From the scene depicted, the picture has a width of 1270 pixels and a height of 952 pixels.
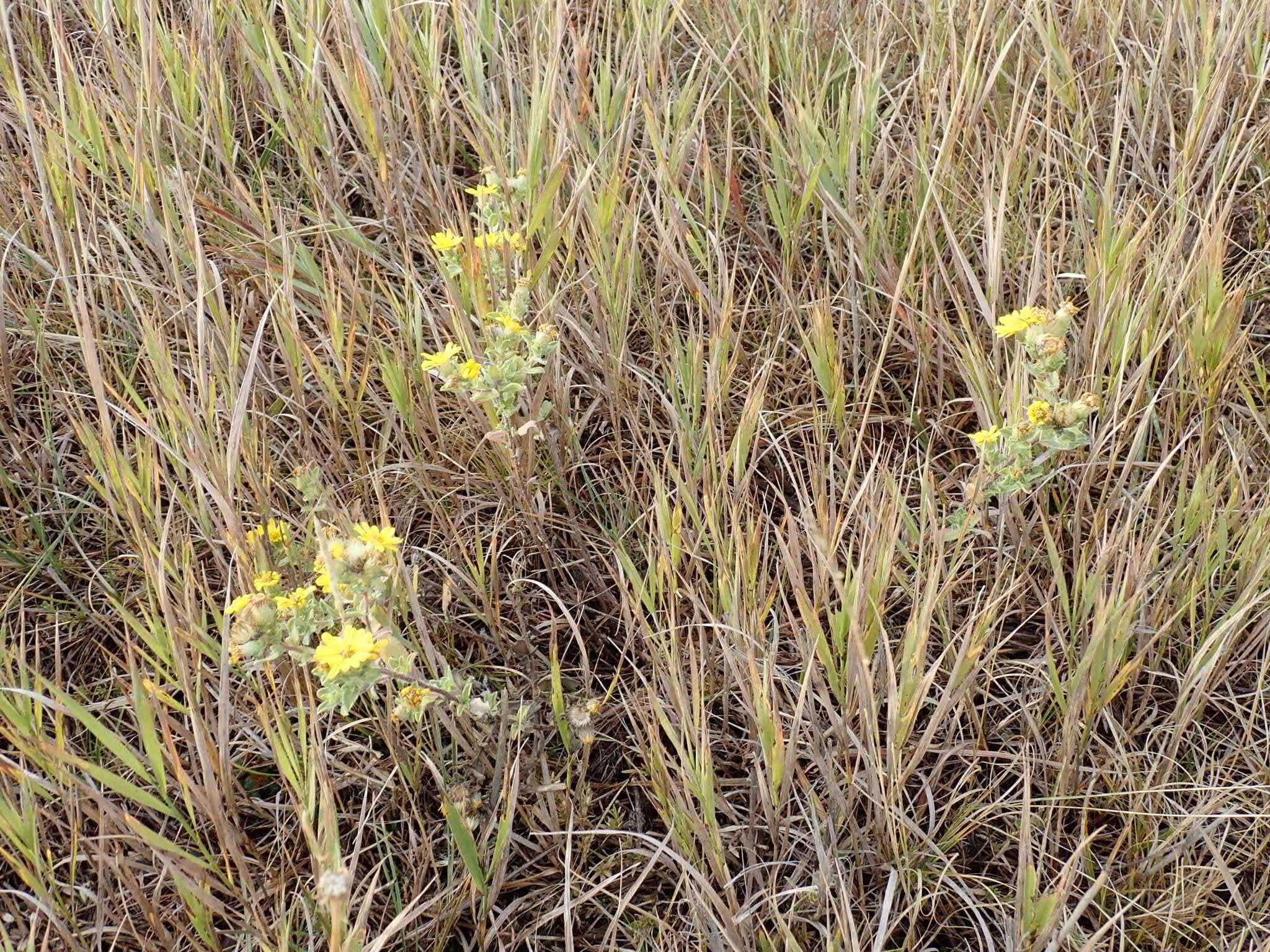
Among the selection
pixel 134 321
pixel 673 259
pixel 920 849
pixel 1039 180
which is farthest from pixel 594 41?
pixel 920 849

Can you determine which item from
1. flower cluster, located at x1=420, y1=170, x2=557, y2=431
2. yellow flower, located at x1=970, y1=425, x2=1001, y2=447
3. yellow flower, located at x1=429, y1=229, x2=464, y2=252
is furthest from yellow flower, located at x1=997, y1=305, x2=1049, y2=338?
yellow flower, located at x1=429, y1=229, x2=464, y2=252

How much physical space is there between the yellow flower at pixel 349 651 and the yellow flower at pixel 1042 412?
0.72 m

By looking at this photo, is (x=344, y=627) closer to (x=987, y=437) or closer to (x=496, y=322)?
(x=496, y=322)

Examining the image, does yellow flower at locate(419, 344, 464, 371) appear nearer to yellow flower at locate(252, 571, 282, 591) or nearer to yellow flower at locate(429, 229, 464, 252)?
yellow flower at locate(429, 229, 464, 252)

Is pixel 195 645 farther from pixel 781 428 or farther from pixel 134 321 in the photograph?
pixel 781 428

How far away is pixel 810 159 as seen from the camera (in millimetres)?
→ 1563

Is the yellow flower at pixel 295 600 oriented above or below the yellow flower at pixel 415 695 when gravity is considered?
above

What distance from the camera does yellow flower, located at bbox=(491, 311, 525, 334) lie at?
1.24 m

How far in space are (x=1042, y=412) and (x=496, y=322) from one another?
2.06ft

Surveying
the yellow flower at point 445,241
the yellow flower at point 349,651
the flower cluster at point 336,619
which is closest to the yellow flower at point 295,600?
the flower cluster at point 336,619

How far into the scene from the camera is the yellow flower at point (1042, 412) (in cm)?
115

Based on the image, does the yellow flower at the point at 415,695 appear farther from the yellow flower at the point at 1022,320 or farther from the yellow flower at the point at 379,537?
the yellow flower at the point at 1022,320

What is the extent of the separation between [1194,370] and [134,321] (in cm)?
A: 144

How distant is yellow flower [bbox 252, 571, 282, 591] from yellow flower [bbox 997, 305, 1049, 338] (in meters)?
0.82
